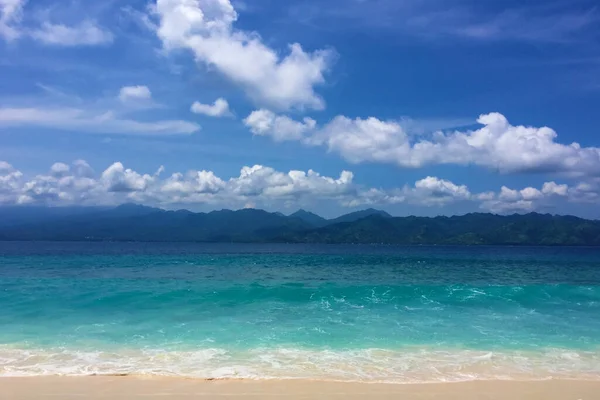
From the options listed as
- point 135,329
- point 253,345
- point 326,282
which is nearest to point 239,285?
point 326,282

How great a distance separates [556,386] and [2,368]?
1212 centimetres

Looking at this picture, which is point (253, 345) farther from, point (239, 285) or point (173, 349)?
point (239, 285)

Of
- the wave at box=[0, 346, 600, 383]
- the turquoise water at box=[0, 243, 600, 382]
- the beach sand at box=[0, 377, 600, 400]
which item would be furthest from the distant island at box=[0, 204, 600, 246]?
the beach sand at box=[0, 377, 600, 400]

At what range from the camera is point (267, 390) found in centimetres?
887

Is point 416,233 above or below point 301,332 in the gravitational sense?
above

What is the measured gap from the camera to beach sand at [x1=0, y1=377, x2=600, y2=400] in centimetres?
852

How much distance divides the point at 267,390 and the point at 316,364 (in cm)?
245

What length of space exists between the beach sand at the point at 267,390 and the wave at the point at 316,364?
48 cm

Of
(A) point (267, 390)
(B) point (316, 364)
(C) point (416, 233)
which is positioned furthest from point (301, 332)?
(C) point (416, 233)

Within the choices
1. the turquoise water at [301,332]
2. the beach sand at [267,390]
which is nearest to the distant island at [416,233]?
the turquoise water at [301,332]

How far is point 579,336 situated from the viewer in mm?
14539

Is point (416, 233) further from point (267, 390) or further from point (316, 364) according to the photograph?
point (267, 390)

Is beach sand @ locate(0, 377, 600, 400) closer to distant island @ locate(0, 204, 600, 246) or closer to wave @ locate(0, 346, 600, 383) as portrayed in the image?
wave @ locate(0, 346, 600, 383)

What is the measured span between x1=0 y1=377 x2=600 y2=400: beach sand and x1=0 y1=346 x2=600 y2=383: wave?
0.48m
